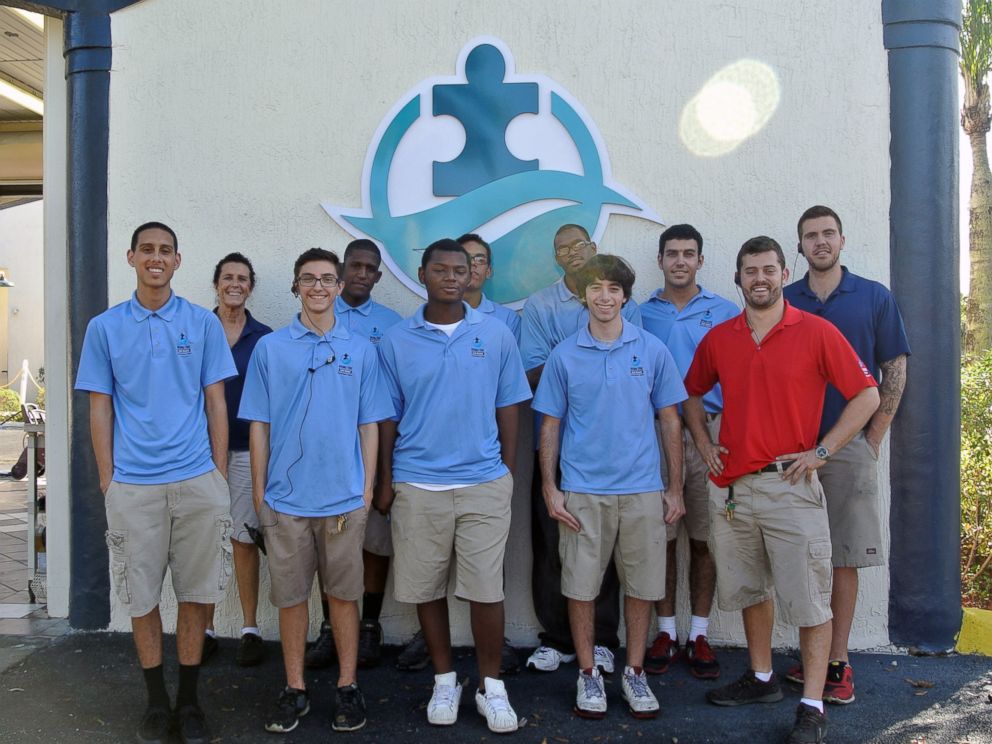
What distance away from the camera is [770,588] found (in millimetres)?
3660

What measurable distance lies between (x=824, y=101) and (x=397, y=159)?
7.57ft

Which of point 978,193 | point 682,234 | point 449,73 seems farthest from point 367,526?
point 978,193

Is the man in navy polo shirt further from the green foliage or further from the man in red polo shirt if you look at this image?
the green foliage

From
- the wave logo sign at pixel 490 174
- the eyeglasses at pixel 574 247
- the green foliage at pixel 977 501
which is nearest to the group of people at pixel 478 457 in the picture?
the eyeglasses at pixel 574 247

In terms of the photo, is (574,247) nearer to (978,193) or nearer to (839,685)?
(839,685)

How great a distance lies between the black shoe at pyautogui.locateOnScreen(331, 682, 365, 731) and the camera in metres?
3.49

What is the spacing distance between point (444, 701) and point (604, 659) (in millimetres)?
935

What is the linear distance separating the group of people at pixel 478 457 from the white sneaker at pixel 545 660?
13.4 inches

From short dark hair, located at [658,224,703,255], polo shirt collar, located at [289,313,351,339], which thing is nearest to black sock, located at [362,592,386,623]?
polo shirt collar, located at [289,313,351,339]

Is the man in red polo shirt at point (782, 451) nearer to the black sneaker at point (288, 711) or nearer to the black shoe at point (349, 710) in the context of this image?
the black shoe at point (349, 710)

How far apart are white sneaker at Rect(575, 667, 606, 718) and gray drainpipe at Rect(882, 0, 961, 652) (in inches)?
71.5

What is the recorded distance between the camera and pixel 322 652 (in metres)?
4.22

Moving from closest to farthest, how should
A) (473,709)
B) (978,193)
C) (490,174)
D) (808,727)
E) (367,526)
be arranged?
(808,727) < (473,709) < (367,526) < (490,174) < (978,193)

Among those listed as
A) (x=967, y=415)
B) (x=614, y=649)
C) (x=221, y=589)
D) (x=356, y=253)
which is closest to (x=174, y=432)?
(x=221, y=589)
